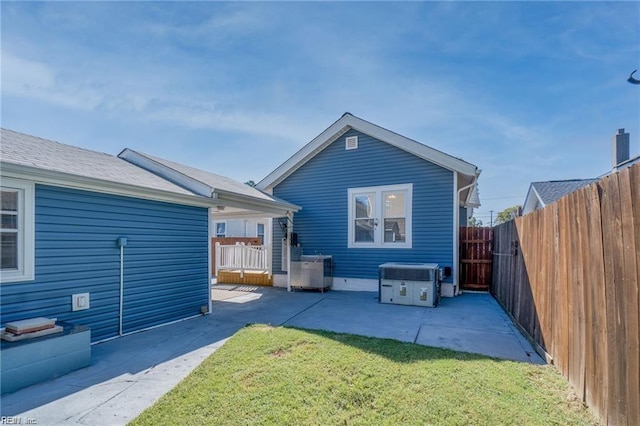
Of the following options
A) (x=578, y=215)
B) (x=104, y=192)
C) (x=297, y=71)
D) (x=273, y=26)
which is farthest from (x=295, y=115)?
(x=578, y=215)

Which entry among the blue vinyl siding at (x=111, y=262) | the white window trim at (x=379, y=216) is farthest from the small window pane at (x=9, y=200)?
the white window trim at (x=379, y=216)

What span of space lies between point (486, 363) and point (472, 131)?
9.98 metres

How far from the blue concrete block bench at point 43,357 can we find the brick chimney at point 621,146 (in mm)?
13132

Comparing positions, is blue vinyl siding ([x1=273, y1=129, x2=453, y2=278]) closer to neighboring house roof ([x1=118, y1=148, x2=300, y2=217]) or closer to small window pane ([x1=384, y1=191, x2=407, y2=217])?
small window pane ([x1=384, y1=191, x2=407, y2=217])

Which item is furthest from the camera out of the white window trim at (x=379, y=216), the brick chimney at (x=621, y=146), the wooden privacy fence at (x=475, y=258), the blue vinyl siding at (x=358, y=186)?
the brick chimney at (x=621, y=146)

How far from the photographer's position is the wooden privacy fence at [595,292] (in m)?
2.00

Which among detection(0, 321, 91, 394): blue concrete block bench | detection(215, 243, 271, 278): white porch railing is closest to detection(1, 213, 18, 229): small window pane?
detection(0, 321, 91, 394): blue concrete block bench

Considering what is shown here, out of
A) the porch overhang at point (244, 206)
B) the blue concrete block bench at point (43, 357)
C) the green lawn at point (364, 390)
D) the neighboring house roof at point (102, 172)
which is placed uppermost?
the neighboring house roof at point (102, 172)

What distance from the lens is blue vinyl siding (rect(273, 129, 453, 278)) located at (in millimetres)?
8211

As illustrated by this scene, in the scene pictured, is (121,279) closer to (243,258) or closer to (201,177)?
(201,177)

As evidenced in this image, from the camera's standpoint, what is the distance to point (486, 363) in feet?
11.8

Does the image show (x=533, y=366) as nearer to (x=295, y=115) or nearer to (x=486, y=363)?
(x=486, y=363)

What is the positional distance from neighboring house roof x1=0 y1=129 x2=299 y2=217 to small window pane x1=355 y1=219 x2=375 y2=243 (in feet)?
9.45

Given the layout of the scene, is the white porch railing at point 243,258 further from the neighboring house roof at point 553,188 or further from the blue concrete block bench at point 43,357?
→ the neighboring house roof at point 553,188
